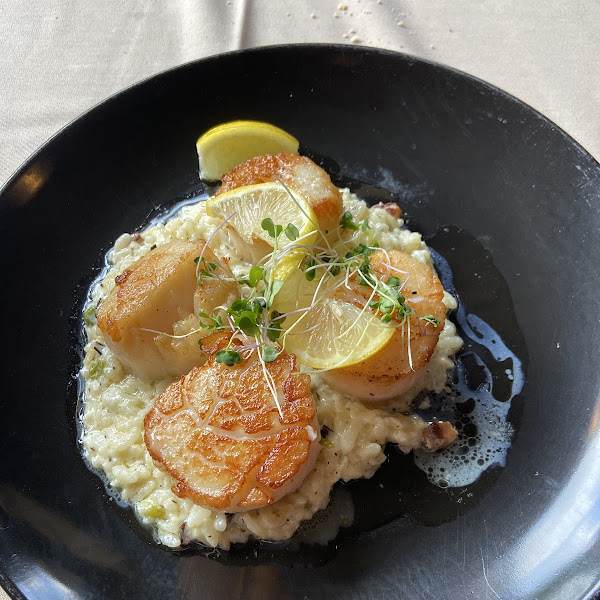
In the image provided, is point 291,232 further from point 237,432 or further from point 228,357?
point 237,432

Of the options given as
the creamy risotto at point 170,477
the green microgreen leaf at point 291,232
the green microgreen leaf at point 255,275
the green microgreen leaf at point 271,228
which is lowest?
the creamy risotto at point 170,477

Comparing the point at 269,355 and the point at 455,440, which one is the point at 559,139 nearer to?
the point at 455,440

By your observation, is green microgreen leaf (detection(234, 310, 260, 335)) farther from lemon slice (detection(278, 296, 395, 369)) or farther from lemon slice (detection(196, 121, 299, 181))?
lemon slice (detection(196, 121, 299, 181))

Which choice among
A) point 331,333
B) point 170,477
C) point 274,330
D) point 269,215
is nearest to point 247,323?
point 274,330

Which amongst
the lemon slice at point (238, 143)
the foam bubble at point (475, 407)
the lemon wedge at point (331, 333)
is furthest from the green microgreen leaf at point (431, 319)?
the lemon slice at point (238, 143)

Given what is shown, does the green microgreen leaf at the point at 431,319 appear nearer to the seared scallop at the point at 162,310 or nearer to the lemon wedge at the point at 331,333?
the lemon wedge at the point at 331,333

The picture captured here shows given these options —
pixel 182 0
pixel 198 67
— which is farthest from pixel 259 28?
pixel 198 67
